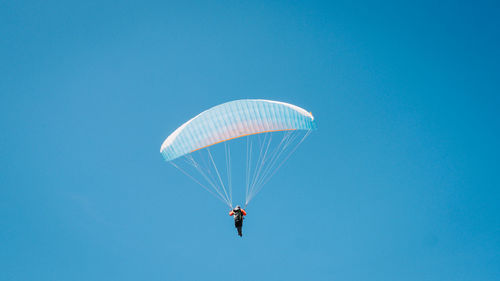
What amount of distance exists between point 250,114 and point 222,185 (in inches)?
123

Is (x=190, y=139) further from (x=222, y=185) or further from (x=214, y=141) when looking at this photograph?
(x=222, y=185)

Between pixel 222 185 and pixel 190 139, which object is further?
pixel 190 139

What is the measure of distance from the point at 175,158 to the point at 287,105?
5.07m

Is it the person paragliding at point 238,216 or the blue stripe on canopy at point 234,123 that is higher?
the blue stripe on canopy at point 234,123

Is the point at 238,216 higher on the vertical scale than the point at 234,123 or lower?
lower

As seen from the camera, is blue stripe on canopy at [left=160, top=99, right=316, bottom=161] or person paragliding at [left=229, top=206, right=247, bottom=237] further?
person paragliding at [left=229, top=206, right=247, bottom=237]

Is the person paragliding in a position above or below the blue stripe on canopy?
below

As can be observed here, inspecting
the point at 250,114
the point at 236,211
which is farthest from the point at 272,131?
the point at 236,211

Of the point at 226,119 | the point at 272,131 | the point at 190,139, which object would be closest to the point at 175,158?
the point at 190,139

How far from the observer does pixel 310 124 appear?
2058 centimetres

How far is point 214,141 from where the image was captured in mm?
20906

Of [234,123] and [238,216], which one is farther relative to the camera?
Result: [238,216]

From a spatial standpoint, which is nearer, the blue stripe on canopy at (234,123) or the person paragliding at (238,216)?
the blue stripe on canopy at (234,123)

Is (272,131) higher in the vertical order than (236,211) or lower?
higher
